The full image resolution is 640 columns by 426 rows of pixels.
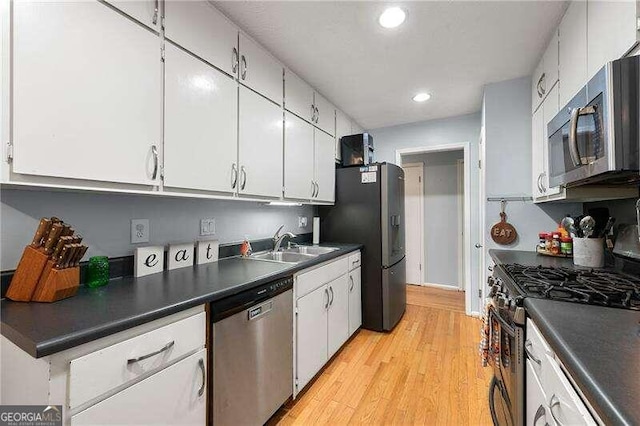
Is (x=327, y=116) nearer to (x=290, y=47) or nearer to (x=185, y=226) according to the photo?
(x=290, y=47)

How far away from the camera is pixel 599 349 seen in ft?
2.19

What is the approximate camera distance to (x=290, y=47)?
1.91 metres

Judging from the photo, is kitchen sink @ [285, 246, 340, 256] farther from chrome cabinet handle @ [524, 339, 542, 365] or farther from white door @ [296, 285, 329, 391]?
chrome cabinet handle @ [524, 339, 542, 365]

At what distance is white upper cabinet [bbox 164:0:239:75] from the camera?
1.29 metres

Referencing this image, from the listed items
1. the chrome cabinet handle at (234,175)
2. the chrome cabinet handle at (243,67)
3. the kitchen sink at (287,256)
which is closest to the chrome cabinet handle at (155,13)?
the chrome cabinet handle at (243,67)

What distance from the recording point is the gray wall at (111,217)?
1033 mm

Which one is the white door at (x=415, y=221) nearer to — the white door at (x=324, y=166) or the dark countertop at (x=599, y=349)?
the white door at (x=324, y=166)

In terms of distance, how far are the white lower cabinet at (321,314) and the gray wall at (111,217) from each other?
671mm

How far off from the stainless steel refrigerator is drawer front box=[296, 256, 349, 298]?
420 millimetres

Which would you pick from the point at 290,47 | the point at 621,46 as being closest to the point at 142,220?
the point at 290,47

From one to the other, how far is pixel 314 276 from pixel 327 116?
1.68 metres

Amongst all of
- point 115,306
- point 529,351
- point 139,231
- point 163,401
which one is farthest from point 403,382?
point 139,231

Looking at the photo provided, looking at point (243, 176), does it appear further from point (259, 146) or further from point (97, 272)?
point (97, 272)

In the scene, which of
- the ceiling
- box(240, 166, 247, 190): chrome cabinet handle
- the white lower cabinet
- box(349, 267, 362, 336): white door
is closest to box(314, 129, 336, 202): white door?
the ceiling
